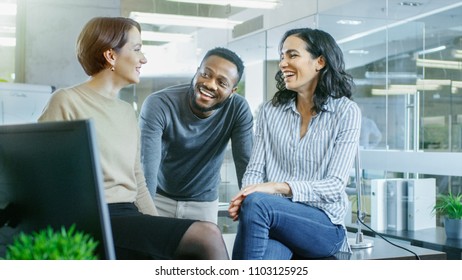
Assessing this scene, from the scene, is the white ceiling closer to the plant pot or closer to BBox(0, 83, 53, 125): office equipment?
BBox(0, 83, 53, 125): office equipment

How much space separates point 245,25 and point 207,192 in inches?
76.7

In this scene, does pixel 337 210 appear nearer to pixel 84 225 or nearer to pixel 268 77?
pixel 84 225

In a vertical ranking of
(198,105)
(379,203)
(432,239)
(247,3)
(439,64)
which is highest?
(247,3)

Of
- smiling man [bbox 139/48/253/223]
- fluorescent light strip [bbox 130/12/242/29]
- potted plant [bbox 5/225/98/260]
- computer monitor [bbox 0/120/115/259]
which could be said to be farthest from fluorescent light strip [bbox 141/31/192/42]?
potted plant [bbox 5/225/98/260]

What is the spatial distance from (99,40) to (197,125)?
667 mm

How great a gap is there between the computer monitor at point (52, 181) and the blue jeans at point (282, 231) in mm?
638

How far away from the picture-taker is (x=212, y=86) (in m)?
2.06

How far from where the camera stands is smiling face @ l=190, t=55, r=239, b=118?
2055 millimetres

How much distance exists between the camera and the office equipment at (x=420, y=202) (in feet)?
12.1

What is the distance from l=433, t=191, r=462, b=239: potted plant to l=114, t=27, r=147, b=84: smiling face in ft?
6.79

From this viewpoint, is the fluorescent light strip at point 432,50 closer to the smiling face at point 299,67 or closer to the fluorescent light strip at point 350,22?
the fluorescent light strip at point 350,22

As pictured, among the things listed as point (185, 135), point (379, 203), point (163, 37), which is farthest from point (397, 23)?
point (185, 135)

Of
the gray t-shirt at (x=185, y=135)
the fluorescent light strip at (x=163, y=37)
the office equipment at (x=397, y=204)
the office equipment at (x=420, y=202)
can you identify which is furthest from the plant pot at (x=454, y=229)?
the fluorescent light strip at (x=163, y=37)

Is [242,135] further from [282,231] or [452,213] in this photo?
[452,213]
